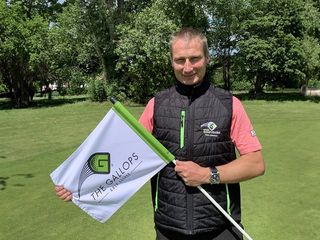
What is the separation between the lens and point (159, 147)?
283 centimetres

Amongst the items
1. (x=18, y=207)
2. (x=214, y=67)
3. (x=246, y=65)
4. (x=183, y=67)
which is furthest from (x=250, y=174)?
(x=214, y=67)

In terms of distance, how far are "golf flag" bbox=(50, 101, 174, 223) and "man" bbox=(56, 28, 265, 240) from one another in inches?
5.0

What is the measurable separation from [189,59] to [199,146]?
1.83ft

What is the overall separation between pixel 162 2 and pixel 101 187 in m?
30.7

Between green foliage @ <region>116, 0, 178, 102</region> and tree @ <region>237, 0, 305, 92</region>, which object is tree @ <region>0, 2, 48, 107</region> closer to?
green foliage @ <region>116, 0, 178, 102</region>

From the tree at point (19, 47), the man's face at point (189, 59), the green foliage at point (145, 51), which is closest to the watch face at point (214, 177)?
the man's face at point (189, 59)

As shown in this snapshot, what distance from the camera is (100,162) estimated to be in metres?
2.98

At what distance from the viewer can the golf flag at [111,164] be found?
2906 mm

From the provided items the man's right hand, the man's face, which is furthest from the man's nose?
the man's right hand

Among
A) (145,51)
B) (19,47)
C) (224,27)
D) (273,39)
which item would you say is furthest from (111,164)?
(224,27)

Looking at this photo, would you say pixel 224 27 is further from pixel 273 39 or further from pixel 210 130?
pixel 210 130

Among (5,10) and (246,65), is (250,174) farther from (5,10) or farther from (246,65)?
(246,65)

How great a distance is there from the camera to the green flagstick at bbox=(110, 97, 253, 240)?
9.26 feet

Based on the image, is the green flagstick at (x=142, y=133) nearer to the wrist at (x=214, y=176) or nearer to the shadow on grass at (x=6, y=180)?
the wrist at (x=214, y=176)
